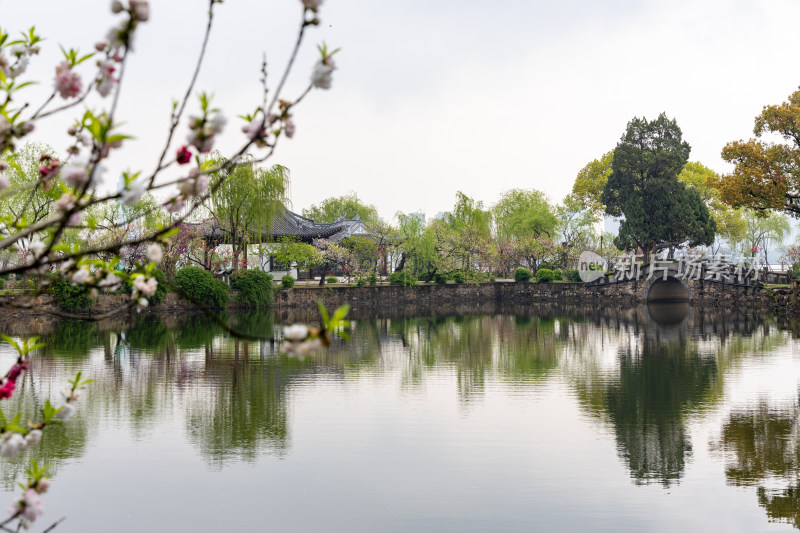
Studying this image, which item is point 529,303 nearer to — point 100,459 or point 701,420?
point 701,420

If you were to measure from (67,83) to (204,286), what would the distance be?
31.7 meters

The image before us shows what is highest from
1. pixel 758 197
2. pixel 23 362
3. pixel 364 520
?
pixel 758 197

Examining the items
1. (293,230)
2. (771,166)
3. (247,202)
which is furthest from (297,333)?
(293,230)

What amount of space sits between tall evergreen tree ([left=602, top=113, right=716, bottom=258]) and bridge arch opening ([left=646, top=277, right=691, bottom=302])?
223 cm

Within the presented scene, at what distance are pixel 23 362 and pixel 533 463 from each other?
7.57m

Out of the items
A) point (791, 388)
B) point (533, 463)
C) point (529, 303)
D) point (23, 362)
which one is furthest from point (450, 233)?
point (23, 362)

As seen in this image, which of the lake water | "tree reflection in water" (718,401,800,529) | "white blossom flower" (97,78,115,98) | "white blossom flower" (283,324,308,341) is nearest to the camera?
"white blossom flower" (283,324,308,341)

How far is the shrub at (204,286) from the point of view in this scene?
112 ft

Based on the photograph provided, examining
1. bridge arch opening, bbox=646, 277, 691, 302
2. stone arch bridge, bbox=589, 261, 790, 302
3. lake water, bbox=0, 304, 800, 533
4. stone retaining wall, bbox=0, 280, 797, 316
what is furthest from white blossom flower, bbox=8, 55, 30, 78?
bridge arch opening, bbox=646, 277, 691, 302

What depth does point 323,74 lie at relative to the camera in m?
3.34

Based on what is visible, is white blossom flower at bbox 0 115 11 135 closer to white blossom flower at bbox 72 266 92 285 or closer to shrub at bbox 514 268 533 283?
white blossom flower at bbox 72 266 92 285

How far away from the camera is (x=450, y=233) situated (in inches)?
2010

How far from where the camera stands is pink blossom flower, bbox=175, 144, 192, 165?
3.25 m

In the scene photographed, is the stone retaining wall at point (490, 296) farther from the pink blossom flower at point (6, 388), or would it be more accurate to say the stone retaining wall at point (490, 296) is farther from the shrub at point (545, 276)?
the pink blossom flower at point (6, 388)
